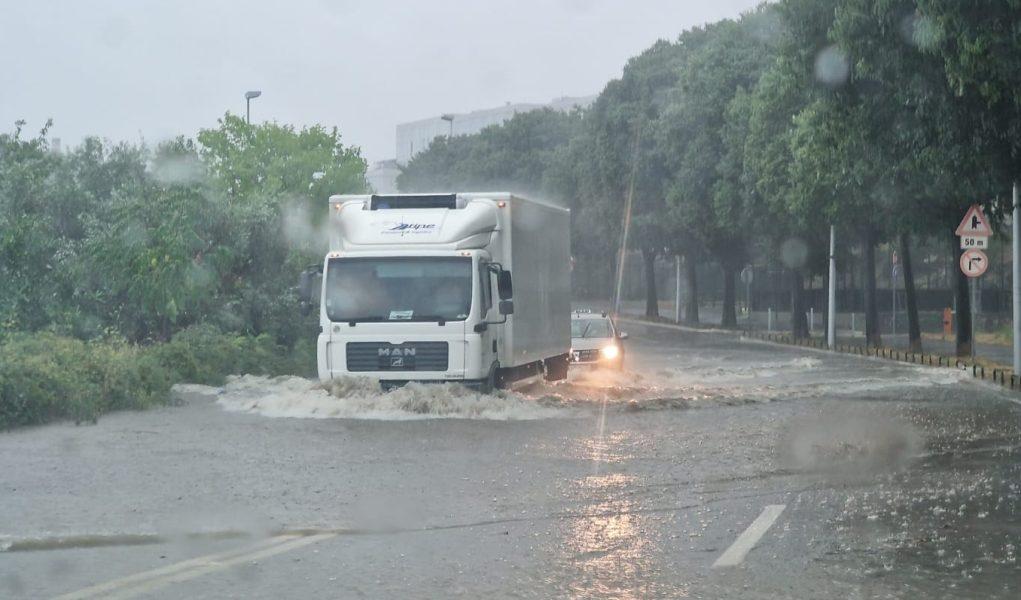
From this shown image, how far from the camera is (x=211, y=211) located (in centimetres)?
3150

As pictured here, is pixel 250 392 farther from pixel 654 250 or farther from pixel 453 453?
pixel 654 250

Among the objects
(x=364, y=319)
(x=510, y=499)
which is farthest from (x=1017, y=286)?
(x=510, y=499)

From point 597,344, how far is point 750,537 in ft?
72.1

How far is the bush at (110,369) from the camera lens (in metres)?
18.5

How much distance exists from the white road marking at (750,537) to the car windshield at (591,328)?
68.3 ft


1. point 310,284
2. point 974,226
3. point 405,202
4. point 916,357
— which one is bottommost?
point 916,357

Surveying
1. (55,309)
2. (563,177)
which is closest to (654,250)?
(563,177)

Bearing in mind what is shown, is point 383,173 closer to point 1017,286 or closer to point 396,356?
point 1017,286

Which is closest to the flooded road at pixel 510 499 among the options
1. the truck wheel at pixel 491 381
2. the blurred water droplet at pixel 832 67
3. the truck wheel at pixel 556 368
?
the truck wheel at pixel 491 381

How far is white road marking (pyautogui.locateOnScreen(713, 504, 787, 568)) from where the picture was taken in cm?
891

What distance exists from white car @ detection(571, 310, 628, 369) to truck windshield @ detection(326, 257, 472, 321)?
11115mm

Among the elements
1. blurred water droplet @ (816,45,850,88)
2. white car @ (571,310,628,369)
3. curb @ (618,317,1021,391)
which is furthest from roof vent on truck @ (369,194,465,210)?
curb @ (618,317,1021,391)

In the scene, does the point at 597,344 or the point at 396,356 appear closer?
the point at 396,356

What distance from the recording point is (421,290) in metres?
20.6
